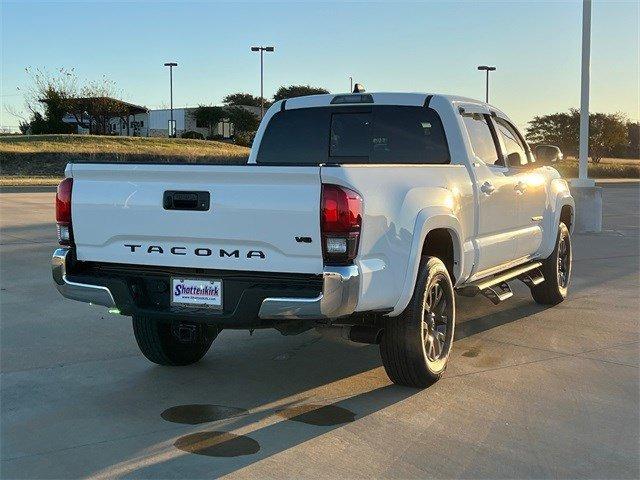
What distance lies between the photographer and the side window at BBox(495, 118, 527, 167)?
723 centimetres

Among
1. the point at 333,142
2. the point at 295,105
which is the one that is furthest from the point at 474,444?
the point at 295,105

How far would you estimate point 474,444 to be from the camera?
4.43 meters

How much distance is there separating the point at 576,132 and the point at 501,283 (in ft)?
211

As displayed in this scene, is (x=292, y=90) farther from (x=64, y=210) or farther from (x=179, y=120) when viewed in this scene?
(x=64, y=210)

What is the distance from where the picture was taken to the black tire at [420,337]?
5234mm

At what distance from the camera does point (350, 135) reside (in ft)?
22.3

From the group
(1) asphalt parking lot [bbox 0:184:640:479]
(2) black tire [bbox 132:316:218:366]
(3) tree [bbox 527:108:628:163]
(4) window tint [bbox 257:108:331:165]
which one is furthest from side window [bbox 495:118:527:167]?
(3) tree [bbox 527:108:628:163]

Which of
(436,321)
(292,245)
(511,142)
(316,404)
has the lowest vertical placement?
(316,404)

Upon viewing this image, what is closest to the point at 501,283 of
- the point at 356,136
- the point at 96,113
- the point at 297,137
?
the point at 356,136

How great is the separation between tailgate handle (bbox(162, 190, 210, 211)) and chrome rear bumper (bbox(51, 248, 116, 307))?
0.70 metres

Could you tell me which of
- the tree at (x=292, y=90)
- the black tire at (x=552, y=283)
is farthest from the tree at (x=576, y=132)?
the black tire at (x=552, y=283)

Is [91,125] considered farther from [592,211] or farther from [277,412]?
[277,412]

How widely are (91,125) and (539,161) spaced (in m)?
59.1

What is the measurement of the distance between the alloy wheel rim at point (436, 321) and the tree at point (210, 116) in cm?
6785
